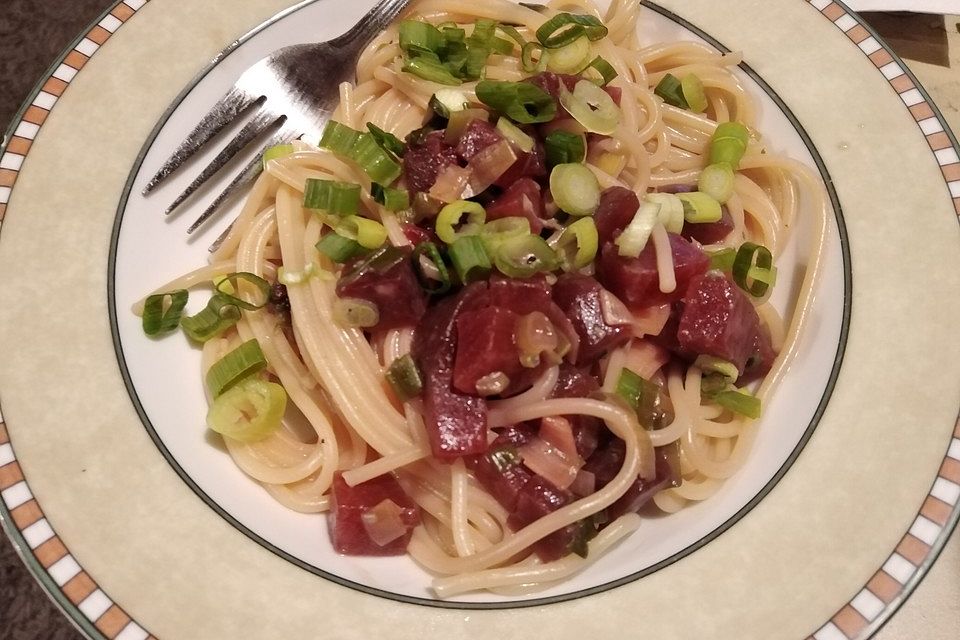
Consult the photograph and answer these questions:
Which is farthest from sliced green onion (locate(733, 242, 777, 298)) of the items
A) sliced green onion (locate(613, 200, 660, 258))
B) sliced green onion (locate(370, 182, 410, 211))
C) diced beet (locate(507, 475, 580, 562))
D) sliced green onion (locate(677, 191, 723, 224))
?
sliced green onion (locate(370, 182, 410, 211))

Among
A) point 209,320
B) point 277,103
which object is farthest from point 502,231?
point 277,103

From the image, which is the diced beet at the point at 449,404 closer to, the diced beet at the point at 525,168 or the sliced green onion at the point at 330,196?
the diced beet at the point at 525,168

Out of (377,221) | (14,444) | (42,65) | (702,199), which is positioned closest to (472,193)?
(377,221)

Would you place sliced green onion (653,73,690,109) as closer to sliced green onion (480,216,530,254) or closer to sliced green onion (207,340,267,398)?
sliced green onion (480,216,530,254)

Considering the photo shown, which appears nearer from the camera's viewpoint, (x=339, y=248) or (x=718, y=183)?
(x=339, y=248)

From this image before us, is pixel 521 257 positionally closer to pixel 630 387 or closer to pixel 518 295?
pixel 518 295

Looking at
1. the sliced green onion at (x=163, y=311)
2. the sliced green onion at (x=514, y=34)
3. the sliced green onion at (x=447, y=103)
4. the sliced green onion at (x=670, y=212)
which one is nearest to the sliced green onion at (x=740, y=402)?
the sliced green onion at (x=670, y=212)

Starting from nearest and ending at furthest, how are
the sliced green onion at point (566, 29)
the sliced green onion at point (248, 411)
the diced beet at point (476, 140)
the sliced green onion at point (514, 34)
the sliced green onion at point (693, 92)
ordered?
the sliced green onion at point (248, 411) < the diced beet at point (476, 140) < the sliced green onion at point (566, 29) < the sliced green onion at point (514, 34) < the sliced green onion at point (693, 92)
